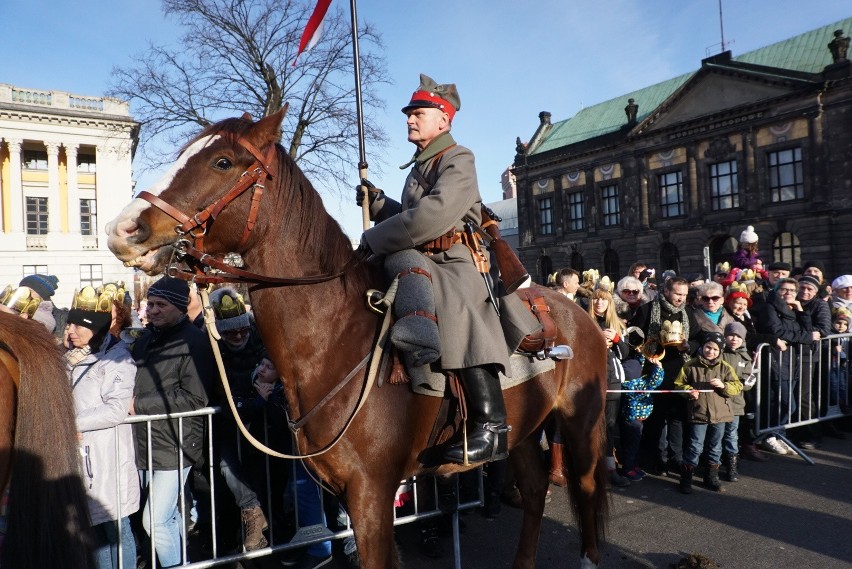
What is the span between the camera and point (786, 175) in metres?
30.2

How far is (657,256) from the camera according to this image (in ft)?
118

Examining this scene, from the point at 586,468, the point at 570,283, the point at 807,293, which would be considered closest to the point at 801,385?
the point at 807,293

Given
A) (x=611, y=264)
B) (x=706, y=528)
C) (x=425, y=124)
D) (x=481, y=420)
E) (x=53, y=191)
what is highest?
(x=53, y=191)

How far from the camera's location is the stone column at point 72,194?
41.7 m

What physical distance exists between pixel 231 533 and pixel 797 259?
33178 mm

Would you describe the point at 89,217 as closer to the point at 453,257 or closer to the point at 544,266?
the point at 544,266

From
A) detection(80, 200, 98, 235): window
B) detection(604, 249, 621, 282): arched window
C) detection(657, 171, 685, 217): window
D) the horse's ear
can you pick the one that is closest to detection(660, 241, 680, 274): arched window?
detection(657, 171, 685, 217): window

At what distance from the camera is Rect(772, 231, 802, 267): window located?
98.1 ft

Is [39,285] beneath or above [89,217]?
beneath

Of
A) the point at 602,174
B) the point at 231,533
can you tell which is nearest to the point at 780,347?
the point at 231,533

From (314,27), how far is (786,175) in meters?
33.3

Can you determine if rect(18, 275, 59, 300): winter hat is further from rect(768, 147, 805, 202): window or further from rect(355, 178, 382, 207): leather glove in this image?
rect(768, 147, 805, 202): window

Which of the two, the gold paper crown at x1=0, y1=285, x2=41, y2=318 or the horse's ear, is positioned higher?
the horse's ear

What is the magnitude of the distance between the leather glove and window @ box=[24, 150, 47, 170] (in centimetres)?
4878
